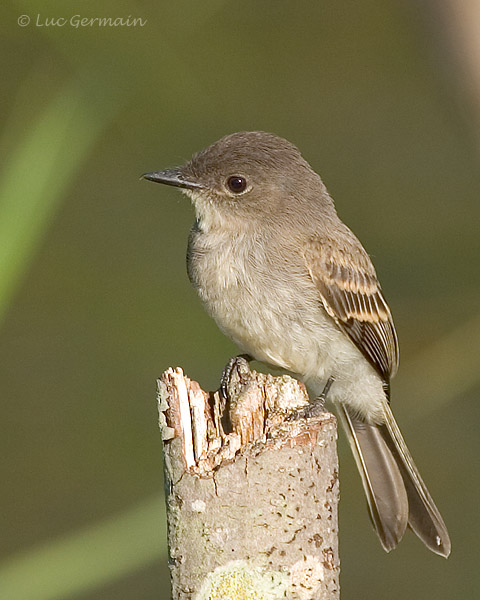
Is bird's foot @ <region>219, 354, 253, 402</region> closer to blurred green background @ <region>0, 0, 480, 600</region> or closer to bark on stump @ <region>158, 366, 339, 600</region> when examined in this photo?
blurred green background @ <region>0, 0, 480, 600</region>

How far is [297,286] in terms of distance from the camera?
358cm

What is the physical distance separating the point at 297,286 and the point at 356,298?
0.32 metres

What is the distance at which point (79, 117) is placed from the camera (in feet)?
9.66

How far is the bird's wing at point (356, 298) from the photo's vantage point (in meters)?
3.67

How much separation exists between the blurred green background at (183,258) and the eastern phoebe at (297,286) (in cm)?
50

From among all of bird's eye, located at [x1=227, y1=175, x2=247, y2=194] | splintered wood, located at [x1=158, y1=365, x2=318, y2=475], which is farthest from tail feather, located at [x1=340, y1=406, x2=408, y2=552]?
splintered wood, located at [x1=158, y1=365, x2=318, y2=475]

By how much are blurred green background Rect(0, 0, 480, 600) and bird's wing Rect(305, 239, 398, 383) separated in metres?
0.53

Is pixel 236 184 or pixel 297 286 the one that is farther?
pixel 236 184

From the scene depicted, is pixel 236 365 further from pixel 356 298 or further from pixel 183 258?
pixel 183 258

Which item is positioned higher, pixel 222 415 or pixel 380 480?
pixel 380 480

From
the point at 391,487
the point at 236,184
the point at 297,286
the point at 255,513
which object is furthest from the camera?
the point at 391,487

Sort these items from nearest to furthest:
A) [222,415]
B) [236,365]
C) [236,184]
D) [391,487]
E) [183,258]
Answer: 1. [222,415]
2. [236,365]
3. [236,184]
4. [391,487]
5. [183,258]

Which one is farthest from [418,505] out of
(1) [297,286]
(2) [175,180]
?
(2) [175,180]

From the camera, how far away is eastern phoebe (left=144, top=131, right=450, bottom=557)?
356 centimetres
